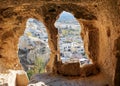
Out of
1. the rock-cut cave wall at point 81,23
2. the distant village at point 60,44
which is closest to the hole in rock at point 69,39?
the distant village at point 60,44

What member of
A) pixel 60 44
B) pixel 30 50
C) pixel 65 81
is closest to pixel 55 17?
pixel 65 81

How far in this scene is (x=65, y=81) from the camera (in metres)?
4.68

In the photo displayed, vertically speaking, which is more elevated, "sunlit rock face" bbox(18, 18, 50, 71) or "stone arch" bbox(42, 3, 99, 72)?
"stone arch" bbox(42, 3, 99, 72)

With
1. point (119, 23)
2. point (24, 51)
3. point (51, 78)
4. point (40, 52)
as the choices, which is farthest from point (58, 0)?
point (40, 52)

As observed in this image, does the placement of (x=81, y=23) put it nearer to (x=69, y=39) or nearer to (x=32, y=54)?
(x=32, y=54)

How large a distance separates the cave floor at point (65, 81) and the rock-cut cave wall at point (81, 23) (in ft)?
0.62

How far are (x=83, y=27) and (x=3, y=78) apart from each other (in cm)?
233

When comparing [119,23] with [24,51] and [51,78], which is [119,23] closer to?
[51,78]

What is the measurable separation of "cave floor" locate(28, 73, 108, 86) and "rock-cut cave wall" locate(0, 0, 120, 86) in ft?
0.62

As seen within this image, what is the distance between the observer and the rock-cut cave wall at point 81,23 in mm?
3763

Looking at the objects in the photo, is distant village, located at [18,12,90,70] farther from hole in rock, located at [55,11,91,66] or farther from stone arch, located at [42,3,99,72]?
stone arch, located at [42,3,99,72]

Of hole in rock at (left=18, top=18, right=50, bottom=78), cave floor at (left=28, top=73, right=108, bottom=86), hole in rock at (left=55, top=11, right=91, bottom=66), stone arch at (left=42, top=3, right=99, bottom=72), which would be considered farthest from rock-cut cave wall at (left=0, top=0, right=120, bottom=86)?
hole in rock at (left=55, top=11, right=91, bottom=66)

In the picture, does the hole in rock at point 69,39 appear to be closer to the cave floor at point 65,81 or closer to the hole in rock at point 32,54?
the hole in rock at point 32,54

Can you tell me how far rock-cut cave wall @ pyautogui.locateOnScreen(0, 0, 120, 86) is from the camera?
376 centimetres
